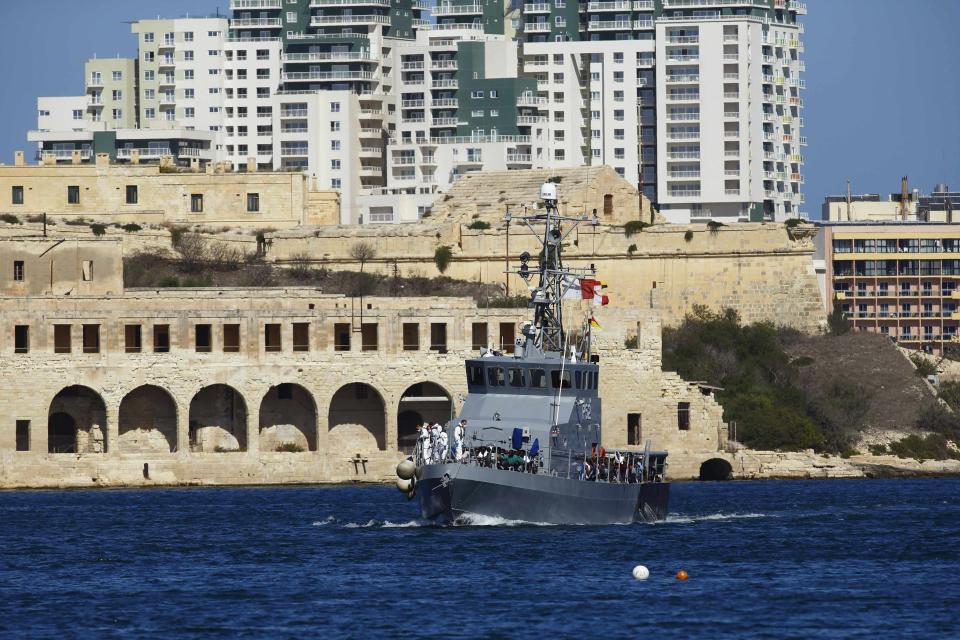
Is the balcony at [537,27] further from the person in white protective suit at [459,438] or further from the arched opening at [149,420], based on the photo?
the person in white protective suit at [459,438]

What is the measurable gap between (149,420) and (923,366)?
127ft

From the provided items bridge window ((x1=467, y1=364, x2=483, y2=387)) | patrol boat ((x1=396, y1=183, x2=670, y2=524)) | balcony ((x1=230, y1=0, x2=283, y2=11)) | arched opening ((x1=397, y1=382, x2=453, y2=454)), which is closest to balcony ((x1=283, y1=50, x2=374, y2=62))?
balcony ((x1=230, y1=0, x2=283, y2=11))

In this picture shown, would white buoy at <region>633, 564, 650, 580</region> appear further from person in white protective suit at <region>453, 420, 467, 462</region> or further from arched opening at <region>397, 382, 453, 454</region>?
arched opening at <region>397, 382, 453, 454</region>

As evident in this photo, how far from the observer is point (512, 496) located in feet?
199

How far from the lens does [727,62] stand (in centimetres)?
14438

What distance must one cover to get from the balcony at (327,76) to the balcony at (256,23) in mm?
7432

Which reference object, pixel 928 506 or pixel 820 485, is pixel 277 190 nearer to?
pixel 820 485

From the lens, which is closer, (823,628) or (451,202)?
(823,628)

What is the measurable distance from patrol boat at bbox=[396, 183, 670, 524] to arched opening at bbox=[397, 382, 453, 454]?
85.8 feet

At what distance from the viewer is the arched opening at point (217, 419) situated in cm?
8969

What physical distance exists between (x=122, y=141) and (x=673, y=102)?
118 feet

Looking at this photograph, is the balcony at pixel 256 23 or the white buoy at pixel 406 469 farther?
the balcony at pixel 256 23

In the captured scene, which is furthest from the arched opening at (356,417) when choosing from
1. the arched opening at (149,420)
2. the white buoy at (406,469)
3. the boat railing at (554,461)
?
the white buoy at (406,469)

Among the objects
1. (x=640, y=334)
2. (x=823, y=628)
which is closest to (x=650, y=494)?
(x=823, y=628)
